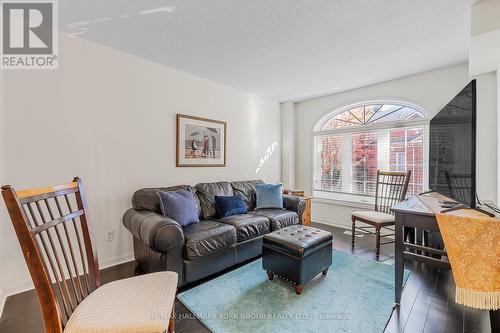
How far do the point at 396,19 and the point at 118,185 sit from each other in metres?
3.30

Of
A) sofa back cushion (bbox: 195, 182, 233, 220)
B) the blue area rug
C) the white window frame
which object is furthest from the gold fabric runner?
sofa back cushion (bbox: 195, 182, 233, 220)

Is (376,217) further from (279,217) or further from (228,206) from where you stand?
(228,206)

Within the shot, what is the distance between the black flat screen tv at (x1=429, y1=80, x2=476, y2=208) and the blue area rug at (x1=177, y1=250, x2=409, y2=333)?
1.04 meters

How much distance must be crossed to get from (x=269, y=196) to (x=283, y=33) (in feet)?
7.16

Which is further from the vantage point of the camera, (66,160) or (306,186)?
(306,186)

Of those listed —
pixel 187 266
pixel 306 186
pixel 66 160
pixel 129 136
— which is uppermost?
pixel 129 136

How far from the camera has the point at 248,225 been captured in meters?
2.70

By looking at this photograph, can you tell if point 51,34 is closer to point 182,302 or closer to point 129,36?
point 129,36

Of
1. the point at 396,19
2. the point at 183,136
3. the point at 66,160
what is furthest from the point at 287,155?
the point at 66,160

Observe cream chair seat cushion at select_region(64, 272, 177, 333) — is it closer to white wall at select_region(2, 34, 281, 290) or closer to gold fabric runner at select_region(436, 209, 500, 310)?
white wall at select_region(2, 34, 281, 290)

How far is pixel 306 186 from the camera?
4.77m

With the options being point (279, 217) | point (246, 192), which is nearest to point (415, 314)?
point (279, 217)

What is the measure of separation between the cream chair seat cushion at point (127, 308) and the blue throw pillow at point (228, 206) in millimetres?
1699

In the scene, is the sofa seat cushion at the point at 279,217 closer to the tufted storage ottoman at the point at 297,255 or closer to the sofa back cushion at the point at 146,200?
the tufted storage ottoman at the point at 297,255
